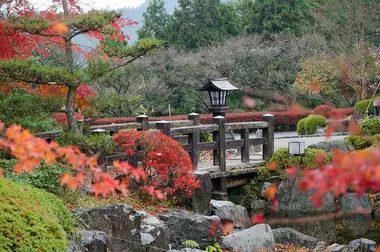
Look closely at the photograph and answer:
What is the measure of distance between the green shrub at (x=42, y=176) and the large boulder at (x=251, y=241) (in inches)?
97.6

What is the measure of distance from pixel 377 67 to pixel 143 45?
1976 cm

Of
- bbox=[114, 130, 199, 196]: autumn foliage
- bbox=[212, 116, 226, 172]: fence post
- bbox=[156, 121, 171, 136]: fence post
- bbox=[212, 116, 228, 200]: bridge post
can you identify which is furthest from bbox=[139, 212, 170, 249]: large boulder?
bbox=[212, 116, 226, 172]: fence post

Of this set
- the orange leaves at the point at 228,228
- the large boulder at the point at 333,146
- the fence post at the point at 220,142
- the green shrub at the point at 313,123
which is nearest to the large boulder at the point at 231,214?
the orange leaves at the point at 228,228

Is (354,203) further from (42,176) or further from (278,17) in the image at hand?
(278,17)

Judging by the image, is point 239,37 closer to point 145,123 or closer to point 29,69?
point 145,123

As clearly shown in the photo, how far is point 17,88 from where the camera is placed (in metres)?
10.6

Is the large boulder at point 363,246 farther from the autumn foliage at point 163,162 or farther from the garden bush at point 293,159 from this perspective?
the garden bush at point 293,159

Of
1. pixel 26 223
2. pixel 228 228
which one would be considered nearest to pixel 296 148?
pixel 228 228

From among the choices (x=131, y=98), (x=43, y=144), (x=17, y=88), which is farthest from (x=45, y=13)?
(x=43, y=144)

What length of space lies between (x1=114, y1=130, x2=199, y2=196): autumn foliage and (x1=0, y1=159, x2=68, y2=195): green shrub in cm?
196

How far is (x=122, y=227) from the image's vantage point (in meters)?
7.13

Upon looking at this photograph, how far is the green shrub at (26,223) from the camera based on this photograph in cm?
471

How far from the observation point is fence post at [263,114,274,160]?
44.8 feet

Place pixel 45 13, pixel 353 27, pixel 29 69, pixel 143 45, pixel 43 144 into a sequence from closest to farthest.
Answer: pixel 43 144 → pixel 29 69 → pixel 143 45 → pixel 45 13 → pixel 353 27
